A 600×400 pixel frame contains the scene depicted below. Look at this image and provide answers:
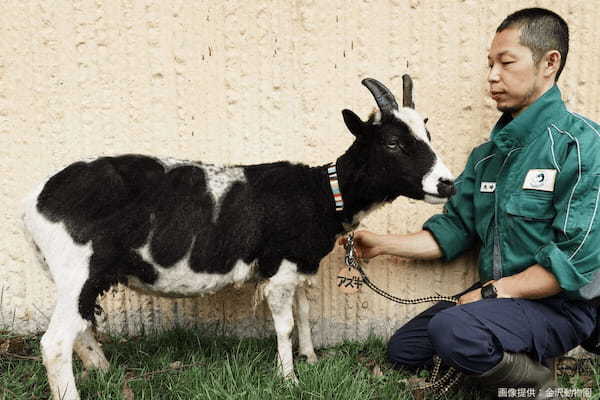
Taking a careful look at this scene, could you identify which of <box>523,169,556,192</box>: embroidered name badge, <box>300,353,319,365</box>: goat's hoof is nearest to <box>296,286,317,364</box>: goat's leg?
<box>300,353,319,365</box>: goat's hoof

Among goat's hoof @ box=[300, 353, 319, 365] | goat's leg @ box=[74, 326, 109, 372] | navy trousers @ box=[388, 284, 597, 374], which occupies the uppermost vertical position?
navy trousers @ box=[388, 284, 597, 374]

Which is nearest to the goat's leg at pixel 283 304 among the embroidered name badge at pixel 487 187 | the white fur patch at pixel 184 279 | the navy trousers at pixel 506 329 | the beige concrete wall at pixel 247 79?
the white fur patch at pixel 184 279

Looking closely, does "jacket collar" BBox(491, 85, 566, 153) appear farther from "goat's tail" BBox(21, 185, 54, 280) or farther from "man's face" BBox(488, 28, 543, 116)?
"goat's tail" BBox(21, 185, 54, 280)

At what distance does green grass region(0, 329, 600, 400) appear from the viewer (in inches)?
112

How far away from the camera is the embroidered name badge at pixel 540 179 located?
111 inches

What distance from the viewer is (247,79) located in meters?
3.59

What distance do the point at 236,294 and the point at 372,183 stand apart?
1.43m

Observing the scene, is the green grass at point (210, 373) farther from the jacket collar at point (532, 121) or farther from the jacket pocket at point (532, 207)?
the jacket collar at point (532, 121)

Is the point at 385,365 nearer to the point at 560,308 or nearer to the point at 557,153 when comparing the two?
the point at 560,308

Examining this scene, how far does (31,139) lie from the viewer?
145 inches

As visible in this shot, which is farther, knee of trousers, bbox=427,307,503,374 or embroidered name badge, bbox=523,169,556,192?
embroidered name badge, bbox=523,169,556,192

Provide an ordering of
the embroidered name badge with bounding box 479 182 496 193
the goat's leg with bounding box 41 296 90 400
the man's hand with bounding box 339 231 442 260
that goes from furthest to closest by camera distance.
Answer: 1. the man's hand with bounding box 339 231 442 260
2. the embroidered name badge with bounding box 479 182 496 193
3. the goat's leg with bounding box 41 296 90 400

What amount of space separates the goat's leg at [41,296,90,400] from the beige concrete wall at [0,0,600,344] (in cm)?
118

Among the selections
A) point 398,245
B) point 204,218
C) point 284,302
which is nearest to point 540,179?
point 398,245
